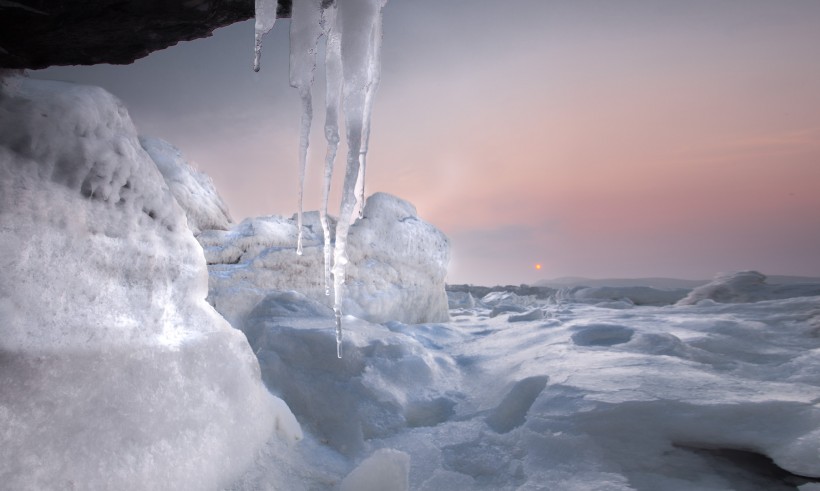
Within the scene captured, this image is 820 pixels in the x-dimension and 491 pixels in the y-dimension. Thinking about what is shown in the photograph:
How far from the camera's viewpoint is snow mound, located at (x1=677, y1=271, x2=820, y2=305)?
8272mm

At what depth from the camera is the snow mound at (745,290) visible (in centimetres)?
827

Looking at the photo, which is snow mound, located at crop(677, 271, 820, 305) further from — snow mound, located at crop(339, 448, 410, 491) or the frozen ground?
snow mound, located at crop(339, 448, 410, 491)

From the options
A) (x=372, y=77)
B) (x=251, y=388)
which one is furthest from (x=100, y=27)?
(x=251, y=388)

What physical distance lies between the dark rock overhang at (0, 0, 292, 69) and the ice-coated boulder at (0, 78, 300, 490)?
18 centimetres

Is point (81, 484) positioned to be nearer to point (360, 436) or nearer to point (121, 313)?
point (121, 313)

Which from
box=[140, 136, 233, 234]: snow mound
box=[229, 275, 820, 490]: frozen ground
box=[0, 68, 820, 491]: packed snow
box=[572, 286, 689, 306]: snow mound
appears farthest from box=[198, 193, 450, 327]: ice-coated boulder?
box=[572, 286, 689, 306]: snow mound

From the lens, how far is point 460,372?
13.2ft

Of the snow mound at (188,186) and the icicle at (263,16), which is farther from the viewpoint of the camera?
the snow mound at (188,186)

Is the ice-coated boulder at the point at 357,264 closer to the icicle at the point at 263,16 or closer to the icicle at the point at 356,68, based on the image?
the icicle at the point at 356,68

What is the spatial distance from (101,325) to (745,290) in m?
11.7

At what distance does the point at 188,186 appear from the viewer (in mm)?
5926

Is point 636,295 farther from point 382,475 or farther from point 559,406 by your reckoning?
point 382,475

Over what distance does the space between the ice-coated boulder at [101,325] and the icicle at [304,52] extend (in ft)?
3.75

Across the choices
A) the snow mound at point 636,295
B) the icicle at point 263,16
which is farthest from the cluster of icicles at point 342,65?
the snow mound at point 636,295
